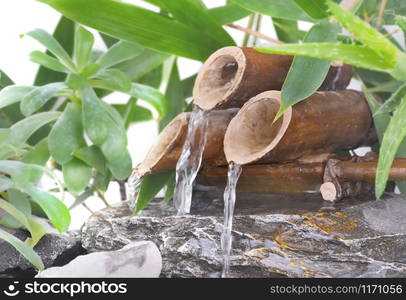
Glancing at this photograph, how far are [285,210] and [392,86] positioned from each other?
1.28 ft

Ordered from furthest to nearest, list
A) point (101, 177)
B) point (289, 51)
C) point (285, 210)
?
point (101, 177)
point (285, 210)
point (289, 51)

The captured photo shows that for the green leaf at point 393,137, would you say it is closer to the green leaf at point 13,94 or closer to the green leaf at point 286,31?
the green leaf at point 286,31

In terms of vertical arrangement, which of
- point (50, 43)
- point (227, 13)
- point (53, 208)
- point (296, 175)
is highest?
point (227, 13)

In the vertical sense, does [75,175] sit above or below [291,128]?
below

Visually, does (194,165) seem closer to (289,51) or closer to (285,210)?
(285,210)

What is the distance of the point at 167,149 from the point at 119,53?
1.22 ft

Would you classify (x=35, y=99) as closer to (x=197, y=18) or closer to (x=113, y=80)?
(x=113, y=80)

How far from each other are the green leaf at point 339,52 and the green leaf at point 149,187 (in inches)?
18.4

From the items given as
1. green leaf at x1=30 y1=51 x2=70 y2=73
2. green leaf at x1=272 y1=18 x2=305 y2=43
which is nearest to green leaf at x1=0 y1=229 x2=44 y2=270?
green leaf at x1=30 y1=51 x2=70 y2=73

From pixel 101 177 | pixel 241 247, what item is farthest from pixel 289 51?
pixel 101 177

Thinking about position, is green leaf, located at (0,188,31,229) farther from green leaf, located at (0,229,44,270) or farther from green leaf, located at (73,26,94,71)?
green leaf, located at (73,26,94,71)

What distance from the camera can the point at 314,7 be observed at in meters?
0.98

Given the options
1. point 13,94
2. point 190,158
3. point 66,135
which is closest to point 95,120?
point 66,135

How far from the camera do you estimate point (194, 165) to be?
109 centimetres
